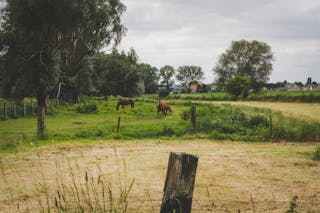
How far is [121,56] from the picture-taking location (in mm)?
45625

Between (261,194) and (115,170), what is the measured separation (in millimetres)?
4370

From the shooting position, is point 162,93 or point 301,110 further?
point 162,93

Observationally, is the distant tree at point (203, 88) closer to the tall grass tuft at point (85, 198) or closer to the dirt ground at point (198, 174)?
the dirt ground at point (198, 174)

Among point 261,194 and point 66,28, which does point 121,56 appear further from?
point 261,194

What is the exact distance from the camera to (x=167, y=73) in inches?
5935

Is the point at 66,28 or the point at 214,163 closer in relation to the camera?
the point at 214,163

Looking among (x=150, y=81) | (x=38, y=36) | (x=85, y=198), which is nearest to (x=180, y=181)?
(x=85, y=198)

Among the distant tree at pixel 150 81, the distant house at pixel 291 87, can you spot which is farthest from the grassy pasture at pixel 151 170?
the distant house at pixel 291 87

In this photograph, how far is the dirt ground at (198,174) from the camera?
6.75m

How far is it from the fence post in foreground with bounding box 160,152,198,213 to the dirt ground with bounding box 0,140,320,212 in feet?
3.32

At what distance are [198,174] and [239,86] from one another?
201 feet

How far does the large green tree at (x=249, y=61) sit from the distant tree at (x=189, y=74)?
66.8 m

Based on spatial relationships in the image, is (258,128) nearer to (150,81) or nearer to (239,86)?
(239,86)

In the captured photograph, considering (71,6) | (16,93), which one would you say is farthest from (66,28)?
(16,93)
